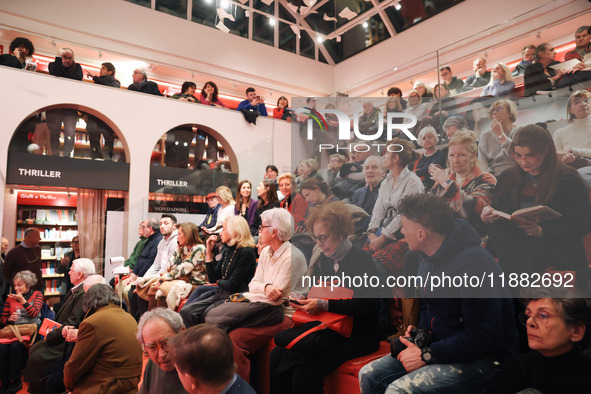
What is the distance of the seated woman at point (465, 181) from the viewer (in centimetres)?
185

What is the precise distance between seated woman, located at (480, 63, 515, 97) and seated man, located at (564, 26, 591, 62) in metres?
0.25

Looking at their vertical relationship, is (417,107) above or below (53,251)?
above

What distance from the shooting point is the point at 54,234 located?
312 inches

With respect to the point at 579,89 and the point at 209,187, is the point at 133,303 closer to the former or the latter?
the point at 209,187

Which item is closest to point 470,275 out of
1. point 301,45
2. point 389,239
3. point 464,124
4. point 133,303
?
point 389,239

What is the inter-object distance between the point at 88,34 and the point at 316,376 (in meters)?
8.09

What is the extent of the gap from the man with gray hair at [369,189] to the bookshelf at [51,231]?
717cm

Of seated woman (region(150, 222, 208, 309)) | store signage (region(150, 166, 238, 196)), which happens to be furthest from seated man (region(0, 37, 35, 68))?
seated woman (region(150, 222, 208, 309))

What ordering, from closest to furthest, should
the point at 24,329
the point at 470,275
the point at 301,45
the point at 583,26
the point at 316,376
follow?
the point at 470,275, the point at 583,26, the point at 316,376, the point at 24,329, the point at 301,45

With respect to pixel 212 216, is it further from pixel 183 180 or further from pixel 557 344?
pixel 557 344

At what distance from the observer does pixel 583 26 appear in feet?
6.82

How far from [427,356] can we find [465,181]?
0.80m

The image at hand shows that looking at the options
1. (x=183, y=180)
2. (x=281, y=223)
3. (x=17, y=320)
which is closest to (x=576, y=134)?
(x=281, y=223)

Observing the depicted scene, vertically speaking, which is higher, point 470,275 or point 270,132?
point 270,132
